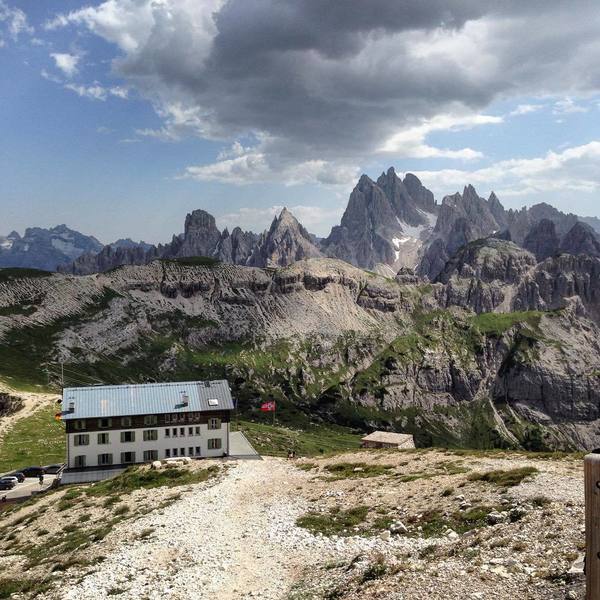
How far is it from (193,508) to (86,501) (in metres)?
18.5

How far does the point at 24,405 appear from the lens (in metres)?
144

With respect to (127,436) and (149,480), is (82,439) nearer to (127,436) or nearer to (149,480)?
(127,436)

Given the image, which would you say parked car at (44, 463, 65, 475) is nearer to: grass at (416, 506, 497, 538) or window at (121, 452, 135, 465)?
window at (121, 452, 135, 465)

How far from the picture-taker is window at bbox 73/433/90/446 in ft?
293

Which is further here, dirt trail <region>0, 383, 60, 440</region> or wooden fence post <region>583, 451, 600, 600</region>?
dirt trail <region>0, 383, 60, 440</region>

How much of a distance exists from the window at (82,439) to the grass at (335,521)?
62.3 metres

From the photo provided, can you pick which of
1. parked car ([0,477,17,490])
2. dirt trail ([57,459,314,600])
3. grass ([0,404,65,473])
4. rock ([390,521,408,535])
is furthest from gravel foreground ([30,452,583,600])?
grass ([0,404,65,473])

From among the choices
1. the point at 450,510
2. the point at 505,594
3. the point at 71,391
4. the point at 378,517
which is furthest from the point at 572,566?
the point at 71,391

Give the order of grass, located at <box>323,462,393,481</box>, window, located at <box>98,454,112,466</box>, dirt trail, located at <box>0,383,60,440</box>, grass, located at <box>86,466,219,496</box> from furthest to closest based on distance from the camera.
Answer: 1. dirt trail, located at <box>0,383,60,440</box>
2. window, located at <box>98,454,112,466</box>
3. grass, located at <box>86,466,219,496</box>
4. grass, located at <box>323,462,393,481</box>

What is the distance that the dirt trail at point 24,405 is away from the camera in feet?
430

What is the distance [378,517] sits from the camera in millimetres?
36531

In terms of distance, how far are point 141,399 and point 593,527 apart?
93.0 m

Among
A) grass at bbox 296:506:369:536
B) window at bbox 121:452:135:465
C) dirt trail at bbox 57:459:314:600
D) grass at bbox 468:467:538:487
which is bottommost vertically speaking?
window at bbox 121:452:135:465

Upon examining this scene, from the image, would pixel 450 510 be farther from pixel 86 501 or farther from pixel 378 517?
pixel 86 501
